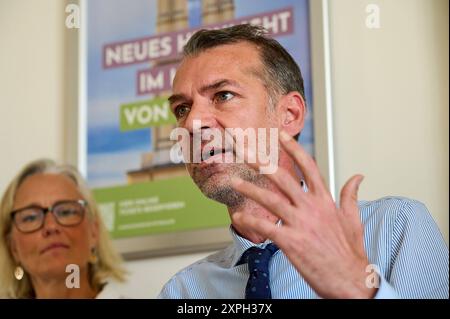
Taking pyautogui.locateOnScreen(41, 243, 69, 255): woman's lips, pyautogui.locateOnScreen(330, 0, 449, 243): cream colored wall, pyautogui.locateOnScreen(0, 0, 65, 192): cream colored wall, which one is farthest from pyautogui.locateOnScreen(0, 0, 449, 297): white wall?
pyautogui.locateOnScreen(0, 0, 65, 192): cream colored wall

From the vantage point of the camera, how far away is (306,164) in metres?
0.69

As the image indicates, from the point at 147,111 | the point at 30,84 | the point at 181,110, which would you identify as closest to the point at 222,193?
the point at 181,110

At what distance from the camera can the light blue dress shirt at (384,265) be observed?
0.84 meters

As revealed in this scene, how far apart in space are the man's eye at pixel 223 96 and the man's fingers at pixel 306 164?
36cm

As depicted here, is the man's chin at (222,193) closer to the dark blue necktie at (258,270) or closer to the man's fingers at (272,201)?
the dark blue necktie at (258,270)

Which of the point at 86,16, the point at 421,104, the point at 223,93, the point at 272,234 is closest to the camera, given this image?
the point at 272,234

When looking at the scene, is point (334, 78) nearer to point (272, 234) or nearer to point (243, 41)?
point (243, 41)

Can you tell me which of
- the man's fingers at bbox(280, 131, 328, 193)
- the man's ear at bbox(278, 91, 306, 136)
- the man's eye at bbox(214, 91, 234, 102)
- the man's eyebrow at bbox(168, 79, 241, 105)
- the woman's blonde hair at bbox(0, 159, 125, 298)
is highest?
the man's eyebrow at bbox(168, 79, 241, 105)

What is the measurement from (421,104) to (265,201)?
68cm

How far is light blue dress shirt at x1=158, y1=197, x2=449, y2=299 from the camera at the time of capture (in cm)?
84

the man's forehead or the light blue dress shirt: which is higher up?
the man's forehead

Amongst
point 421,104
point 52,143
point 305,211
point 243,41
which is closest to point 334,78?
point 421,104

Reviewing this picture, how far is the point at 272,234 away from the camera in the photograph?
688 millimetres

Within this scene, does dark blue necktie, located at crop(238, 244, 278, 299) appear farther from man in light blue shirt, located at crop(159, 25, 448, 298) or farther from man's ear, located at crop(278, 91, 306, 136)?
man's ear, located at crop(278, 91, 306, 136)
